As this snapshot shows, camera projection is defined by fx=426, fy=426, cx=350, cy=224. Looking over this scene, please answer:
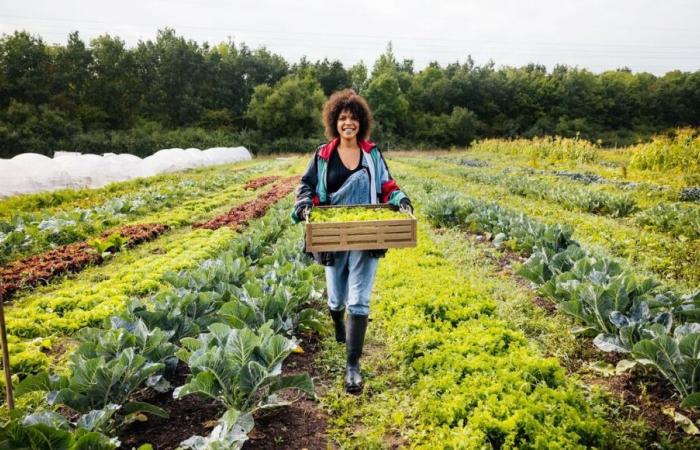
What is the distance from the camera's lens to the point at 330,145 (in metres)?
3.66

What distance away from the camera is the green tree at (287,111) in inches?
1811

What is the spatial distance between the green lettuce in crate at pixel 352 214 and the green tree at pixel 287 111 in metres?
42.7

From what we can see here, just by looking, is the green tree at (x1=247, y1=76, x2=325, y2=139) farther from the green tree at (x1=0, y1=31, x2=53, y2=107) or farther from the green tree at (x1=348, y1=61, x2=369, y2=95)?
the green tree at (x1=0, y1=31, x2=53, y2=107)

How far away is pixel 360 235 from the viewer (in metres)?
3.15

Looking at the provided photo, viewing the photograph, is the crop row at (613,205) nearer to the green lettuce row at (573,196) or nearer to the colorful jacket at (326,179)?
the green lettuce row at (573,196)

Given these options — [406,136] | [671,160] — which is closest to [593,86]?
[406,136]

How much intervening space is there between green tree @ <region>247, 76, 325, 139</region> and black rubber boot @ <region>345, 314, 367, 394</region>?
43.0m

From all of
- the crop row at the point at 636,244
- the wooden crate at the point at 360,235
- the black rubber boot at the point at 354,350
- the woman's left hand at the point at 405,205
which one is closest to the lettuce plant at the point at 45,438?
the wooden crate at the point at 360,235

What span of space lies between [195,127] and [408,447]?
169ft

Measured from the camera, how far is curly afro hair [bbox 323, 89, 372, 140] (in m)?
3.69

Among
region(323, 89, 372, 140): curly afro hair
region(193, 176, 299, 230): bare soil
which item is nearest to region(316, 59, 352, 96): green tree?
region(193, 176, 299, 230): bare soil

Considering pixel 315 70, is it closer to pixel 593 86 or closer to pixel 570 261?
pixel 593 86

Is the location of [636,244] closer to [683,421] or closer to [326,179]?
[683,421]

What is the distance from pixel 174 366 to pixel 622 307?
394 centimetres
